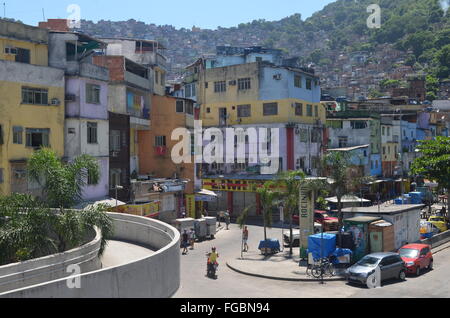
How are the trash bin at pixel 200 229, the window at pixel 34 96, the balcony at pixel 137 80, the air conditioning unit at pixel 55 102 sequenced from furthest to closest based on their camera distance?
1. the balcony at pixel 137 80
2. the trash bin at pixel 200 229
3. the air conditioning unit at pixel 55 102
4. the window at pixel 34 96

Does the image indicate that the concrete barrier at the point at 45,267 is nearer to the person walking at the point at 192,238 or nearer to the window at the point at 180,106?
the person walking at the point at 192,238

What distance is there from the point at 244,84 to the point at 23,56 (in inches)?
1076

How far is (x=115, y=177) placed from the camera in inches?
1414

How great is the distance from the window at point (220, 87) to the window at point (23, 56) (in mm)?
27284

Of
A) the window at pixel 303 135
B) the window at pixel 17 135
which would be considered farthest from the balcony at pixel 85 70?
the window at pixel 303 135

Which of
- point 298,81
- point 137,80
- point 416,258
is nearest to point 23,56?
point 137,80

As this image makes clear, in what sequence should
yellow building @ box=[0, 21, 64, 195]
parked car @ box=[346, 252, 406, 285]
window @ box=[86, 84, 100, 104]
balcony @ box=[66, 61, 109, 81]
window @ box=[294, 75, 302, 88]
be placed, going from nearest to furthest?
parked car @ box=[346, 252, 406, 285] → yellow building @ box=[0, 21, 64, 195] → balcony @ box=[66, 61, 109, 81] → window @ box=[86, 84, 100, 104] → window @ box=[294, 75, 302, 88]

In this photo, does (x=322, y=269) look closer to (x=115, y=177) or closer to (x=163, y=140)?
(x=115, y=177)

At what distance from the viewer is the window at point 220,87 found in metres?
55.3

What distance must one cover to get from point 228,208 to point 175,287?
3398 centimetres

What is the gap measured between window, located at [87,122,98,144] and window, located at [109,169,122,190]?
10.6 ft

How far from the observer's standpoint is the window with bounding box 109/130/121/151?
35.5m

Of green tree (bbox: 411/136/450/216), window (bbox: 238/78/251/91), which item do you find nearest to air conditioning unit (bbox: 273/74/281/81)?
window (bbox: 238/78/251/91)

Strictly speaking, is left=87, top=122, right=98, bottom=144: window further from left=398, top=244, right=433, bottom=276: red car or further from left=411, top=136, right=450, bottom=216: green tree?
left=411, top=136, right=450, bottom=216: green tree
